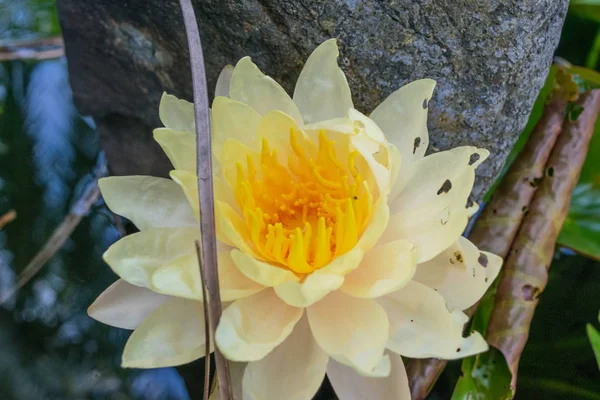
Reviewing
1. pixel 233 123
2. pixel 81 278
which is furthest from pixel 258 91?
pixel 81 278

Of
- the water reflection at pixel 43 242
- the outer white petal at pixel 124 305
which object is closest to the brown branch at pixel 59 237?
the water reflection at pixel 43 242

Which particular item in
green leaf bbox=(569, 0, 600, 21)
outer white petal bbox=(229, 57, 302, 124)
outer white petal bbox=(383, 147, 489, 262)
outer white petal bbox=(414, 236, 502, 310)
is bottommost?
outer white petal bbox=(414, 236, 502, 310)

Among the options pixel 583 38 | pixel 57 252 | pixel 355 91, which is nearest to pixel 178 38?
pixel 355 91

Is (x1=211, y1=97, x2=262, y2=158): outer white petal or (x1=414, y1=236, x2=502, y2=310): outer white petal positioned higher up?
(x1=211, y1=97, x2=262, y2=158): outer white petal

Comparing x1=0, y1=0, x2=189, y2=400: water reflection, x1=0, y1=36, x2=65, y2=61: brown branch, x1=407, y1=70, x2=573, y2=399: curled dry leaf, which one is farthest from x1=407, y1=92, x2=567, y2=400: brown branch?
x1=0, y1=36, x2=65, y2=61: brown branch

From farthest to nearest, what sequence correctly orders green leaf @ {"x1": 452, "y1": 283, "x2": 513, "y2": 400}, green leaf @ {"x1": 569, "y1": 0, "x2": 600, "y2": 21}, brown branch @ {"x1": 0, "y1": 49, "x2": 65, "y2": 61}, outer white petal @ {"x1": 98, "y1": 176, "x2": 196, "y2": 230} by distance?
brown branch @ {"x1": 0, "y1": 49, "x2": 65, "y2": 61}, green leaf @ {"x1": 569, "y1": 0, "x2": 600, "y2": 21}, green leaf @ {"x1": 452, "y1": 283, "x2": 513, "y2": 400}, outer white petal @ {"x1": 98, "y1": 176, "x2": 196, "y2": 230}

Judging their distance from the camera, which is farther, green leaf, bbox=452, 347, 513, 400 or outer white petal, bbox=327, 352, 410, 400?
green leaf, bbox=452, 347, 513, 400

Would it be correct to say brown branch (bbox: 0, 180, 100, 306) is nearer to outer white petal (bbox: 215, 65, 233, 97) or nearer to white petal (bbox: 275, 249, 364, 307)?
outer white petal (bbox: 215, 65, 233, 97)

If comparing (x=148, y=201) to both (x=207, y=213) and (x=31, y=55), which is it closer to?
(x=207, y=213)
